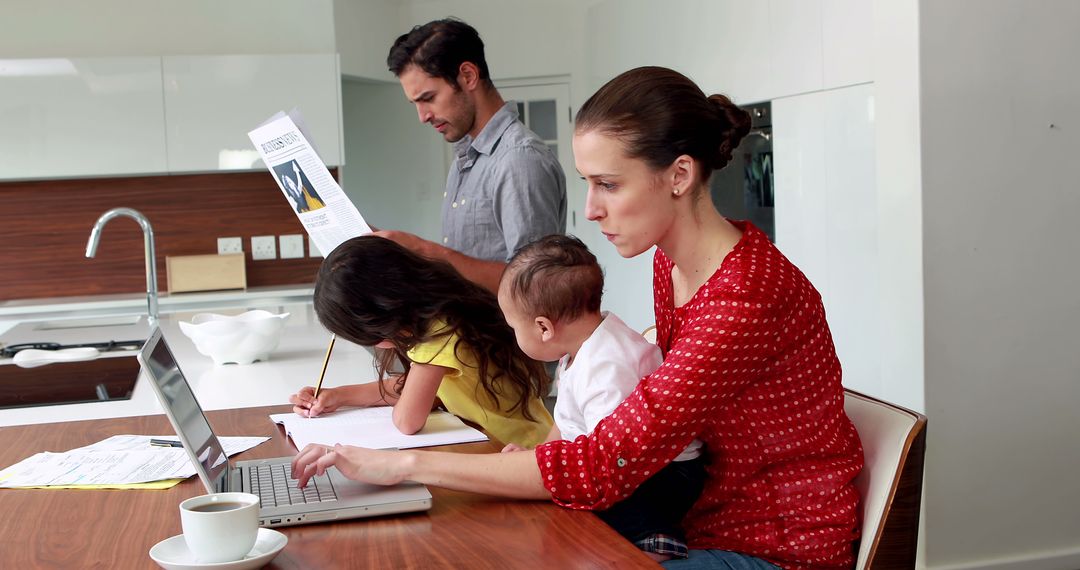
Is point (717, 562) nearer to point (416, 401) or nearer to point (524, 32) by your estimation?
point (416, 401)

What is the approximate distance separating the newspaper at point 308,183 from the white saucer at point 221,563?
1023 mm

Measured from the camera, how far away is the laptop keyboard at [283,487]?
1360 millimetres

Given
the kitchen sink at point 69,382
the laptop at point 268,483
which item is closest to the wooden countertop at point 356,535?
the laptop at point 268,483

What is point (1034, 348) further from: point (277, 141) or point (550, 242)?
point (277, 141)

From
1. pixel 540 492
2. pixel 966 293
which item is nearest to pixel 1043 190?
pixel 966 293

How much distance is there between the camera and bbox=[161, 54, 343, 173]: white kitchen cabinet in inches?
187

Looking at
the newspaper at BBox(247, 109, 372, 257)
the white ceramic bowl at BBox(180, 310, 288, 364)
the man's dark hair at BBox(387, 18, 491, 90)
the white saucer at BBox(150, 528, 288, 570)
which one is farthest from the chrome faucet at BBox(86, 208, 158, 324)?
the white saucer at BBox(150, 528, 288, 570)

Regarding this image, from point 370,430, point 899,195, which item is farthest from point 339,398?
→ point 899,195

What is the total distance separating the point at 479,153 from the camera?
8.67 feet

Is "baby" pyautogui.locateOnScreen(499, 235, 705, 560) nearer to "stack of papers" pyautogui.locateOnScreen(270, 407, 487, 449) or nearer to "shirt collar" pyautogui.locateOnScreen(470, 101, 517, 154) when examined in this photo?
"stack of papers" pyautogui.locateOnScreen(270, 407, 487, 449)

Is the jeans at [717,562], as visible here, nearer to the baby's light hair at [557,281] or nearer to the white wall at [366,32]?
the baby's light hair at [557,281]

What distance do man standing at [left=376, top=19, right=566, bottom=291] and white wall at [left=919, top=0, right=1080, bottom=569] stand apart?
1.22 metres

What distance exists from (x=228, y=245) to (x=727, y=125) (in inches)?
166

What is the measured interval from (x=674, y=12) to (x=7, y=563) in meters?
4.10
